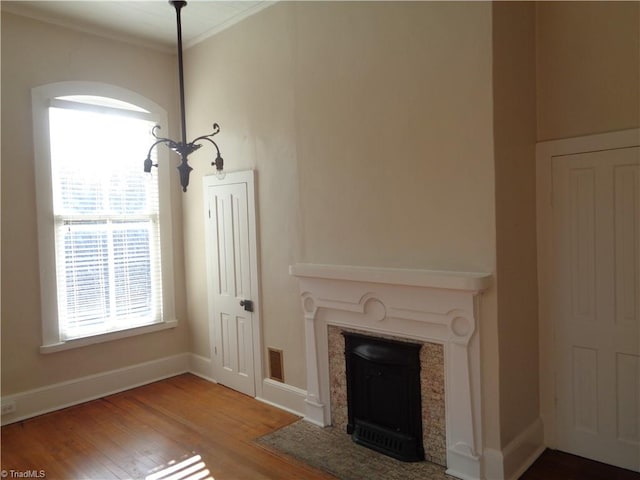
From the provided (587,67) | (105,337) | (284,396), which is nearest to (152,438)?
(284,396)

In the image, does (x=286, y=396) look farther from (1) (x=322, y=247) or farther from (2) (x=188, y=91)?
(2) (x=188, y=91)

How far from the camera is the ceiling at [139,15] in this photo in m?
3.88

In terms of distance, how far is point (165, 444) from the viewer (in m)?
3.46

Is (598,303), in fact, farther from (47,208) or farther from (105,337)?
(47,208)

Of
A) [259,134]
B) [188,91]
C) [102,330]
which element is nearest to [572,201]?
[259,134]

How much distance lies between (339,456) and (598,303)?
1.96 metres

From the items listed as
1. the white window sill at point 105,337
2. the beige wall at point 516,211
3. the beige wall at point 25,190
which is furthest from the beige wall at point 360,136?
the white window sill at point 105,337

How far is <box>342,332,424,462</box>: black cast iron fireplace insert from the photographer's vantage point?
3072 mm

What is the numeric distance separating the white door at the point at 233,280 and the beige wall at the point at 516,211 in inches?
85.8

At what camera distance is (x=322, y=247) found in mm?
3596

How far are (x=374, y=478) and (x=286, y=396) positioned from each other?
1.27m

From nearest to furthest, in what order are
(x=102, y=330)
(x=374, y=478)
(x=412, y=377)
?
(x=374, y=478), (x=412, y=377), (x=102, y=330)

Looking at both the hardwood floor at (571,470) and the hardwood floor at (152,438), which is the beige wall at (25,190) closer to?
the hardwood floor at (152,438)

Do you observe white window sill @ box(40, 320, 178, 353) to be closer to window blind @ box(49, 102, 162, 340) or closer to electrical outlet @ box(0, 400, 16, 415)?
window blind @ box(49, 102, 162, 340)
